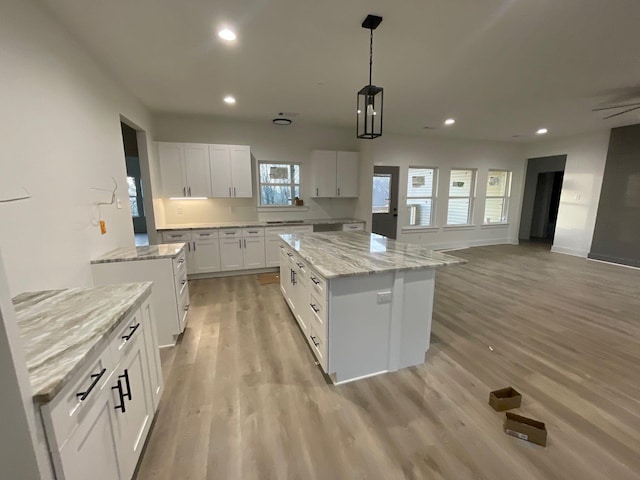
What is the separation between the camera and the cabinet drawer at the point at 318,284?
6.60ft

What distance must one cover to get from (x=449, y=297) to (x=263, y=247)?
3.11 meters

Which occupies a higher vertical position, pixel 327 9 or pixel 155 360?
pixel 327 9

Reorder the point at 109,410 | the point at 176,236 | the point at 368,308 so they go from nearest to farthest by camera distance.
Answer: the point at 109,410, the point at 368,308, the point at 176,236

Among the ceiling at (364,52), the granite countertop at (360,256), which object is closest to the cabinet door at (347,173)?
the ceiling at (364,52)

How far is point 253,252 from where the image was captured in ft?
16.0

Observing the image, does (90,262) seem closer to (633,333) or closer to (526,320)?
(526,320)

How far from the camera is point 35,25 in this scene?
183 cm

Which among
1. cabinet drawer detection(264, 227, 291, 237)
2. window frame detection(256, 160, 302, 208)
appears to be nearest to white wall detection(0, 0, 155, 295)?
cabinet drawer detection(264, 227, 291, 237)

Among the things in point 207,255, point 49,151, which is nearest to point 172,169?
point 207,255

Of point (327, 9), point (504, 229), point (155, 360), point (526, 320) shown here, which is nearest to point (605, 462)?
point (526, 320)

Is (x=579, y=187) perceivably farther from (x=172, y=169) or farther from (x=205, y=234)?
(x=172, y=169)

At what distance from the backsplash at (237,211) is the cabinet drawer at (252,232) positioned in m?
0.70

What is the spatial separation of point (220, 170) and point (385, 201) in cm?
371

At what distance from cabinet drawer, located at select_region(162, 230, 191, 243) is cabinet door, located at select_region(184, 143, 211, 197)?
71 centimetres
